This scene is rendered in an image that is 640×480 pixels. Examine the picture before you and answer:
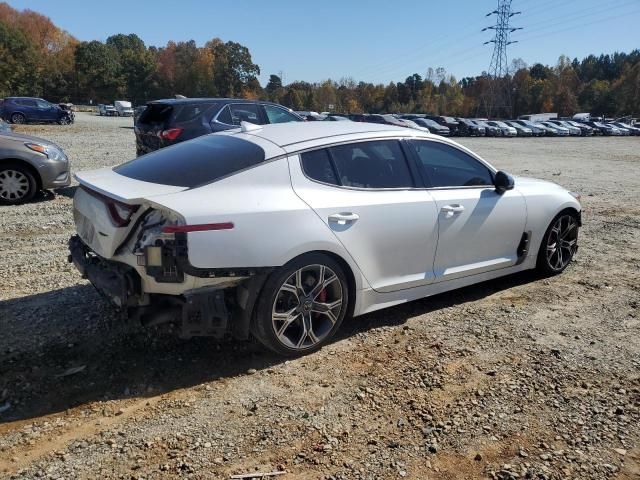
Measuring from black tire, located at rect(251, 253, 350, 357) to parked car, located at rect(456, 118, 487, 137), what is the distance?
1548 inches

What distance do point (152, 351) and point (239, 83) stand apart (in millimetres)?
114459

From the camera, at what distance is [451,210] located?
4305 millimetres

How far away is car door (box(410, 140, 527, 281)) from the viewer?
14.3 ft

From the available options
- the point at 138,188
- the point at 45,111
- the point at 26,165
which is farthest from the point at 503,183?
the point at 45,111

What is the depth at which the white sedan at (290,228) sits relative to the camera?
10.6ft

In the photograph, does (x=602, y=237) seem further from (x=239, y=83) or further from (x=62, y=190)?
(x=239, y=83)

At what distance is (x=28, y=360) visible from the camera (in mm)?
3559

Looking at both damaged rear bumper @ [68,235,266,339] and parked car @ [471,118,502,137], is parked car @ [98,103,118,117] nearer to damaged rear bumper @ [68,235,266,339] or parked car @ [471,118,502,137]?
parked car @ [471,118,502,137]

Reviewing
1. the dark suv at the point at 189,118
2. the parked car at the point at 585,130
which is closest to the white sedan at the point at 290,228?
the dark suv at the point at 189,118

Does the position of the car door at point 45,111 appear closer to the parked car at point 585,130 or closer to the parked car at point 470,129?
the parked car at point 470,129

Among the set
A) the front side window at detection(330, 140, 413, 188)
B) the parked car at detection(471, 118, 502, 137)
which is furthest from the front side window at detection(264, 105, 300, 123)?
the parked car at detection(471, 118, 502, 137)

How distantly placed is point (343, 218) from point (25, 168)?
687cm

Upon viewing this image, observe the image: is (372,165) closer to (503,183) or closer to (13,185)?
(503,183)

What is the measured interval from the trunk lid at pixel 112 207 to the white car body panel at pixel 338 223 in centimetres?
1
